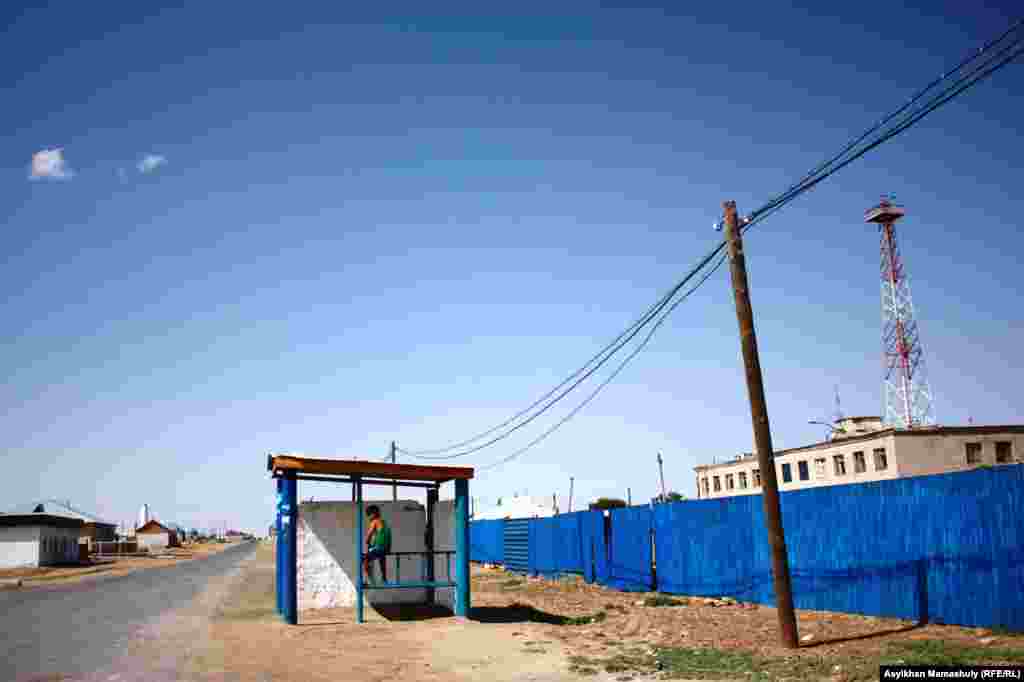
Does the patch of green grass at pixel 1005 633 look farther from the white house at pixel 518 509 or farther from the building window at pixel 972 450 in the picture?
the white house at pixel 518 509

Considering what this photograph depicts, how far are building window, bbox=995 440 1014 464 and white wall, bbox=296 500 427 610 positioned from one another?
4191 cm

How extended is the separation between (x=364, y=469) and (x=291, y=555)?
219 centimetres

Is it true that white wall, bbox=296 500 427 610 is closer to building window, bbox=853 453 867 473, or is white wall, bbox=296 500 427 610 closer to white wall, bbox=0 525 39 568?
building window, bbox=853 453 867 473

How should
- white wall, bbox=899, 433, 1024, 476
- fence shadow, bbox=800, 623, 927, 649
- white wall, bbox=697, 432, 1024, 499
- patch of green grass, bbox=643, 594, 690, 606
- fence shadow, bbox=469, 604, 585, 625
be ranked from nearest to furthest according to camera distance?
fence shadow, bbox=800, 623, 927, 649
fence shadow, bbox=469, 604, 585, 625
patch of green grass, bbox=643, 594, 690, 606
white wall, bbox=697, 432, 1024, 499
white wall, bbox=899, 433, 1024, 476

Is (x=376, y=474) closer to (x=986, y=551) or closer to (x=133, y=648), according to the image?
(x=133, y=648)

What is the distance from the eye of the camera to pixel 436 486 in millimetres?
19297

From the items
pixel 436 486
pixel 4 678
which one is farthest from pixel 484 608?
pixel 4 678

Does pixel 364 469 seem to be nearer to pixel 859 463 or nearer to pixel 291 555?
pixel 291 555

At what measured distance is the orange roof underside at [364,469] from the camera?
16.6 meters

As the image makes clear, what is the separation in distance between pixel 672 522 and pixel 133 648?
1285cm

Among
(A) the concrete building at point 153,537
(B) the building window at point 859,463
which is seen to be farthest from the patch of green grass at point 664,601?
(A) the concrete building at point 153,537

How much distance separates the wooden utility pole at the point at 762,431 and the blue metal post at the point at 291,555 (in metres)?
9.17

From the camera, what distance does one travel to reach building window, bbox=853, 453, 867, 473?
51.1 meters

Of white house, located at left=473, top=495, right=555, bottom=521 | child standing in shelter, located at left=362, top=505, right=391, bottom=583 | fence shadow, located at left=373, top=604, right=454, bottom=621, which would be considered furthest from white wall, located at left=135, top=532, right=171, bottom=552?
child standing in shelter, located at left=362, top=505, right=391, bottom=583
